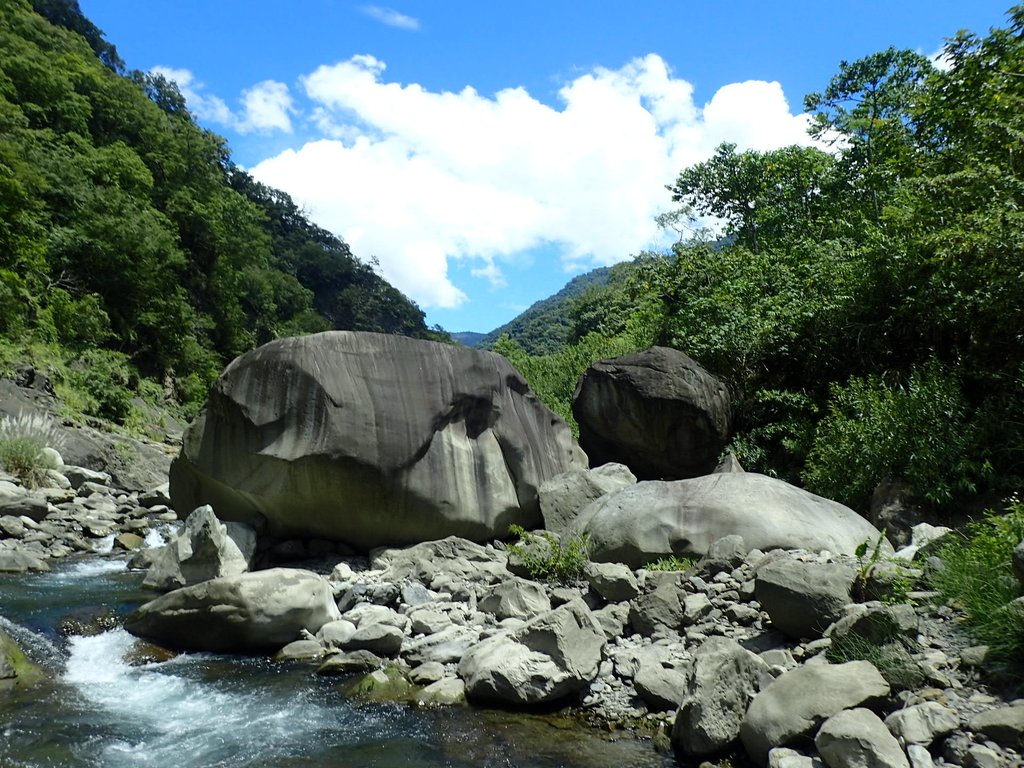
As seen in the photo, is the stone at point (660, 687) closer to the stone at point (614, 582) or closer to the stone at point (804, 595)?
the stone at point (804, 595)

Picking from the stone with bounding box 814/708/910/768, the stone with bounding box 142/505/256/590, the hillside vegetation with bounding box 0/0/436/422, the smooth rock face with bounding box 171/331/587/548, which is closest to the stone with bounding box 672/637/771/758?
the stone with bounding box 814/708/910/768

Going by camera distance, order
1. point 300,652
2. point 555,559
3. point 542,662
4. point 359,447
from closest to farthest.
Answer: point 542,662 < point 300,652 < point 555,559 < point 359,447

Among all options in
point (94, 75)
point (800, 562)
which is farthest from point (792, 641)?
point (94, 75)

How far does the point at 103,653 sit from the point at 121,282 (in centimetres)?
2681

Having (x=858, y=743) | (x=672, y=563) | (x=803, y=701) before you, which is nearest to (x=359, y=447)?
(x=672, y=563)

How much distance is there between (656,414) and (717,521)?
4.67 metres

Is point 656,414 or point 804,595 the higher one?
point 656,414

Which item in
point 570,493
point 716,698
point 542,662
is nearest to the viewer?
point 716,698

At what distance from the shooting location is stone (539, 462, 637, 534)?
11.4 metres

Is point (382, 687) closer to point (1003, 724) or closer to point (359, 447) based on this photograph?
point (359, 447)

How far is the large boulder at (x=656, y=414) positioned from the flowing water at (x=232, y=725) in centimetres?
749

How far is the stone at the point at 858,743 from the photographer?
4.49 m

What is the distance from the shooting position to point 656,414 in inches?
522

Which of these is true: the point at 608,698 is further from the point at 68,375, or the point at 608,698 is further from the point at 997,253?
the point at 68,375
